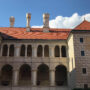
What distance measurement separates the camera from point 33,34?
32562mm

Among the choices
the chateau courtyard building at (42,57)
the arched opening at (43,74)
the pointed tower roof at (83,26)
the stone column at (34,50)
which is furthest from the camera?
the arched opening at (43,74)

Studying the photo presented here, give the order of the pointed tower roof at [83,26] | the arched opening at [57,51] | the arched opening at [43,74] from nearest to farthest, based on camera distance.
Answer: the pointed tower roof at [83,26] → the arched opening at [43,74] → the arched opening at [57,51]

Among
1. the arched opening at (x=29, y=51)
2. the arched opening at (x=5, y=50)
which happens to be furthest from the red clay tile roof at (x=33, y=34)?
the arched opening at (x=29, y=51)

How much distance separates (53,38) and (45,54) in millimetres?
3348

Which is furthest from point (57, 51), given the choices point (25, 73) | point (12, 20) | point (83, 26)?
point (12, 20)

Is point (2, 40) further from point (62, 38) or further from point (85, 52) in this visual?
point (85, 52)

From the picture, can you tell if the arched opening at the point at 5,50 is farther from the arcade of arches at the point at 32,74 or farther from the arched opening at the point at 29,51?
the arched opening at the point at 29,51

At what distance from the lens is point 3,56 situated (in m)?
29.9

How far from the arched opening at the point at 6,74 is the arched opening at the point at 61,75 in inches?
325

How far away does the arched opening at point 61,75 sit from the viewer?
3090 cm

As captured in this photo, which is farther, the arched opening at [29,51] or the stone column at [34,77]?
the arched opening at [29,51]

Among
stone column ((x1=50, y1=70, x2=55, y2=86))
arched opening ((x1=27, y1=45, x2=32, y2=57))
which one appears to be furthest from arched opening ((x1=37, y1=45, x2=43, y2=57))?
stone column ((x1=50, y1=70, x2=55, y2=86))

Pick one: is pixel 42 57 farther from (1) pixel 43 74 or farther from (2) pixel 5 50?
(2) pixel 5 50

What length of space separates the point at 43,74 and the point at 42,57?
142 inches
